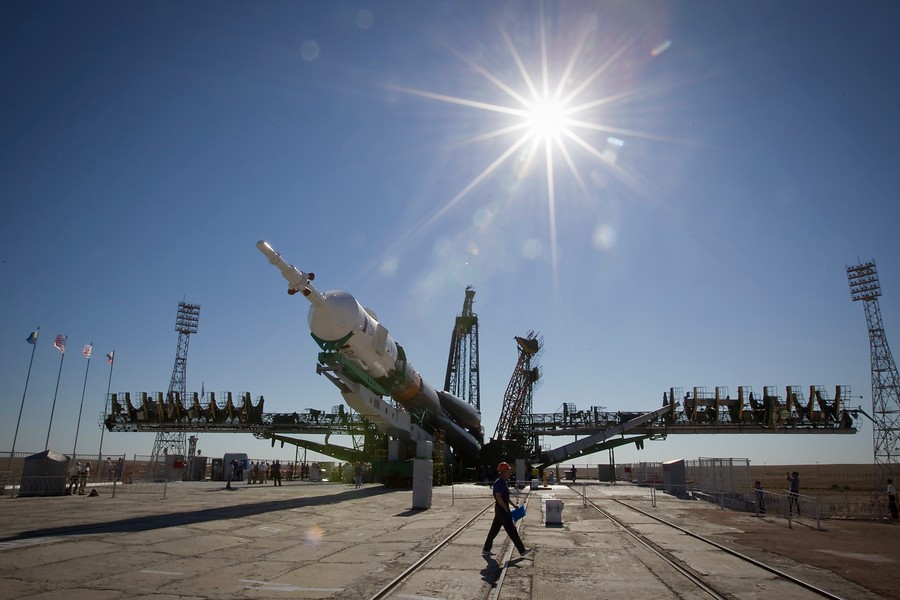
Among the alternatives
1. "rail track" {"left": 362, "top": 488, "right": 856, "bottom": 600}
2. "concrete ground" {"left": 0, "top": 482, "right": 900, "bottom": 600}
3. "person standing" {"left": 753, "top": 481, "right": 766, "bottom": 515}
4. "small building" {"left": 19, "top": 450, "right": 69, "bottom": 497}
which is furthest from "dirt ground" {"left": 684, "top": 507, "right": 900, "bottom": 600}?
"small building" {"left": 19, "top": 450, "right": 69, "bottom": 497}

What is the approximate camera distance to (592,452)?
4378 centimetres

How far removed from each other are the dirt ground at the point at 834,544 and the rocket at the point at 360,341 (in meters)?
14.5

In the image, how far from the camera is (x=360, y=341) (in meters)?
23.0

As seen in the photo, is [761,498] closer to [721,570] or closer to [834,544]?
[834,544]

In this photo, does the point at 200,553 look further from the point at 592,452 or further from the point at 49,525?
the point at 592,452

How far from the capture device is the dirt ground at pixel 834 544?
8602 millimetres

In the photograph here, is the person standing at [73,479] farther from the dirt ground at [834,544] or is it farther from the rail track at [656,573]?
the dirt ground at [834,544]

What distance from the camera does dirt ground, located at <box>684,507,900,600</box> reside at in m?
8.60

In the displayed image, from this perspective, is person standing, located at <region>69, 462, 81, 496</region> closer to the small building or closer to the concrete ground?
the small building

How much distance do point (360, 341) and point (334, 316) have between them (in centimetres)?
188

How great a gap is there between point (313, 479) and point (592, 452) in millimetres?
22466

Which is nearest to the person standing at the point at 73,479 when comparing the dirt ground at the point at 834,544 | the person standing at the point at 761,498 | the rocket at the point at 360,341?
the rocket at the point at 360,341

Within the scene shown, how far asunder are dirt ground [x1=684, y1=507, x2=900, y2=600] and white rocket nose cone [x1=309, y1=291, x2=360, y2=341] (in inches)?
575

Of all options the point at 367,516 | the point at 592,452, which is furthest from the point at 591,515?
the point at 592,452
